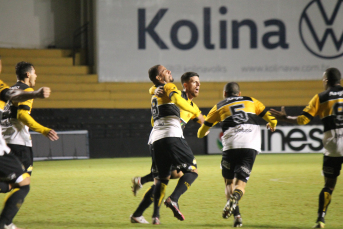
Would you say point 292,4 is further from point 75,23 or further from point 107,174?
point 107,174

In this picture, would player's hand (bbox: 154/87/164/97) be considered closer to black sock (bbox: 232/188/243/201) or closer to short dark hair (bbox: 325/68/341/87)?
black sock (bbox: 232/188/243/201)

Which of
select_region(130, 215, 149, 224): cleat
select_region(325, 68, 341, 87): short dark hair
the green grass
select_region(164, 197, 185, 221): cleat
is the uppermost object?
select_region(325, 68, 341, 87): short dark hair

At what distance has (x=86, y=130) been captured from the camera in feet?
59.7

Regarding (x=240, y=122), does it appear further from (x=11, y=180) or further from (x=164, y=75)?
(x=11, y=180)

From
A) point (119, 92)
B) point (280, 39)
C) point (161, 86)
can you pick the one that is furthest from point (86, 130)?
point (161, 86)

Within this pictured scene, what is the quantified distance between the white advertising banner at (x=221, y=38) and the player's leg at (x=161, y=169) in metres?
14.9

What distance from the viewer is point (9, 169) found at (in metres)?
4.75

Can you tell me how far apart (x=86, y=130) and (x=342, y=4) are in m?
12.4

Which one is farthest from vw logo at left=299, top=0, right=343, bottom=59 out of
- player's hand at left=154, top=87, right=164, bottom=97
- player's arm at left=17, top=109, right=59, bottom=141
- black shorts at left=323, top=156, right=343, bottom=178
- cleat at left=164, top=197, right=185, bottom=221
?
player's arm at left=17, top=109, right=59, bottom=141

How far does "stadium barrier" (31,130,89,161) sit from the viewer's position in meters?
17.0

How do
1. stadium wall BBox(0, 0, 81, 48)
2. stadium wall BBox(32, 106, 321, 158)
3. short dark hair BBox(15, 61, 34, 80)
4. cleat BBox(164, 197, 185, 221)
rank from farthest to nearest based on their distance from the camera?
stadium wall BBox(0, 0, 81, 48), stadium wall BBox(32, 106, 321, 158), short dark hair BBox(15, 61, 34, 80), cleat BBox(164, 197, 185, 221)

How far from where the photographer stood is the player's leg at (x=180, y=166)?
5543 mm

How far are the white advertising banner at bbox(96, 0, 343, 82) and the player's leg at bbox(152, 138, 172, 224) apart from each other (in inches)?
587

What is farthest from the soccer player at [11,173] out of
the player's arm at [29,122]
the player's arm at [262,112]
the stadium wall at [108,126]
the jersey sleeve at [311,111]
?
the stadium wall at [108,126]
